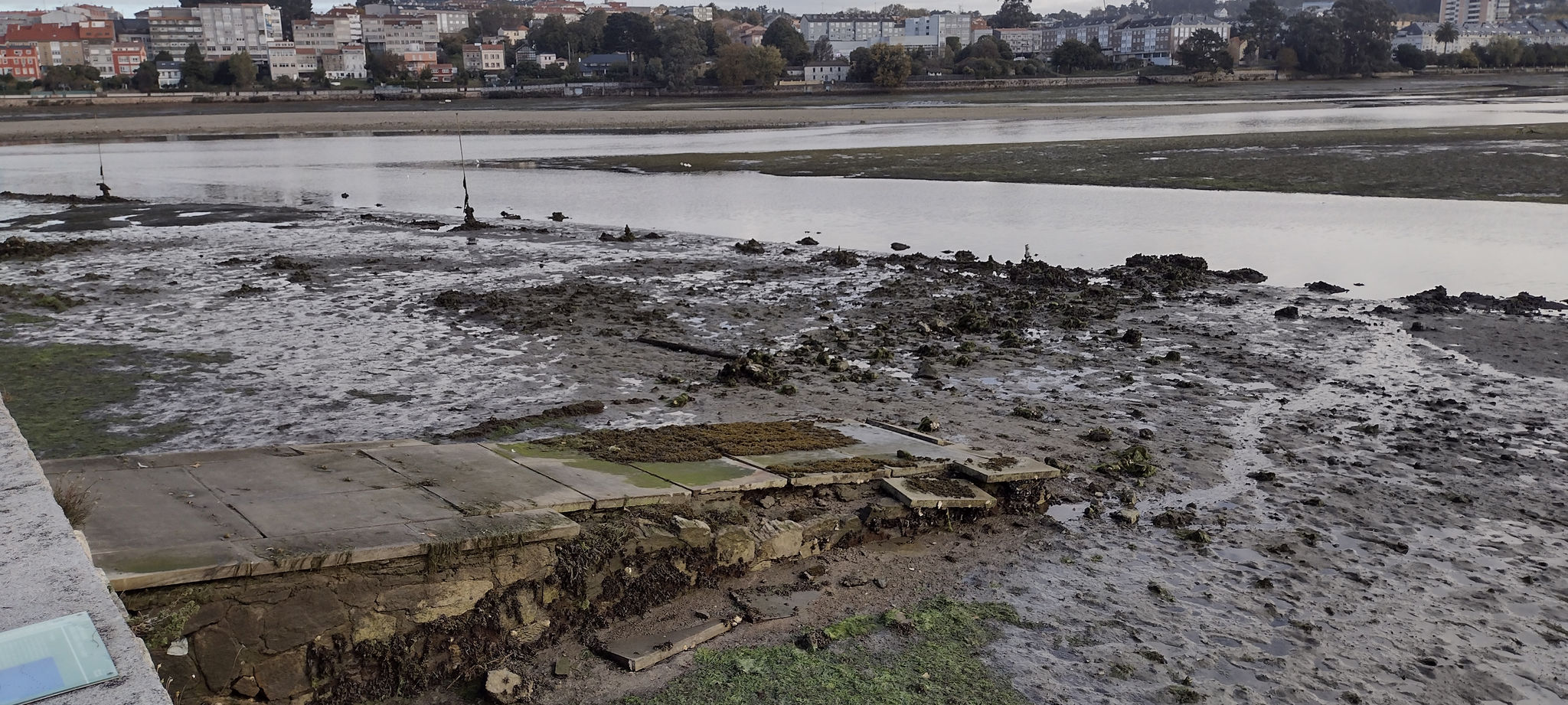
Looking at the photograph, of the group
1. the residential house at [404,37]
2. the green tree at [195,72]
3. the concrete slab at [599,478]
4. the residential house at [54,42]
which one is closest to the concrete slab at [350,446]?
the concrete slab at [599,478]

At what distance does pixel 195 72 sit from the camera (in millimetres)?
124062

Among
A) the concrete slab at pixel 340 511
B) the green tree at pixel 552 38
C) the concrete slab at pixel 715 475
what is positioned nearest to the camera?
the concrete slab at pixel 340 511

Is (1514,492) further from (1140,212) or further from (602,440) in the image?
(1140,212)

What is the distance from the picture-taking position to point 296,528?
17.6ft

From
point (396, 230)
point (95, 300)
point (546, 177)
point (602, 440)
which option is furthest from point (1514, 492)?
point (546, 177)

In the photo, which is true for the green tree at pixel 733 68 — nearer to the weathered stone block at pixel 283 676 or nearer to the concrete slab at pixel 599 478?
the concrete slab at pixel 599 478

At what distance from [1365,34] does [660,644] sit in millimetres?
140735

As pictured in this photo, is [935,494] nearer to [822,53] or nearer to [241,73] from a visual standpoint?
[241,73]

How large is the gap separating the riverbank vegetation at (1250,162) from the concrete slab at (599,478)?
24.1 metres

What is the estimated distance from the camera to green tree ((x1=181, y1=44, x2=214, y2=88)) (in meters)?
124

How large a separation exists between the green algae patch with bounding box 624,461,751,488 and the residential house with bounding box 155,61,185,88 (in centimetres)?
14439

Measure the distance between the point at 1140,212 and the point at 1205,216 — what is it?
131 cm

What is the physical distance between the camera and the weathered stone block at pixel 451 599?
520 cm

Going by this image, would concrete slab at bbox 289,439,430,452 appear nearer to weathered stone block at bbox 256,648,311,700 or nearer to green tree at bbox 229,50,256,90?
weathered stone block at bbox 256,648,311,700
